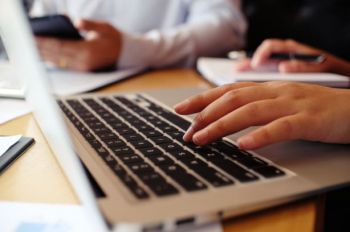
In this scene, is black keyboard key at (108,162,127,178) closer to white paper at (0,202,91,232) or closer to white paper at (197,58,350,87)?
white paper at (0,202,91,232)

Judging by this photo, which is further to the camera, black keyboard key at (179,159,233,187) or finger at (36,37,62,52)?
finger at (36,37,62,52)

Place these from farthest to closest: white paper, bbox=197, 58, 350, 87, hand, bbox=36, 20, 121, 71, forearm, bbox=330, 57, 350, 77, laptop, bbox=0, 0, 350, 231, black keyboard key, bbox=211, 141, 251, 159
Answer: hand, bbox=36, 20, 121, 71 < forearm, bbox=330, 57, 350, 77 < white paper, bbox=197, 58, 350, 87 < black keyboard key, bbox=211, 141, 251, 159 < laptop, bbox=0, 0, 350, 231

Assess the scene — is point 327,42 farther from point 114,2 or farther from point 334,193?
point 334,193

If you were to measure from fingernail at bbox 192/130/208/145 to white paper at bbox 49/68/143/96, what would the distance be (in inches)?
12.4

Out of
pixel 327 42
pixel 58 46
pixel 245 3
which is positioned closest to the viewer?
pixel 58 46

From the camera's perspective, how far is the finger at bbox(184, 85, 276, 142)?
1.13 ft

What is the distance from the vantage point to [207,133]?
0.32 m

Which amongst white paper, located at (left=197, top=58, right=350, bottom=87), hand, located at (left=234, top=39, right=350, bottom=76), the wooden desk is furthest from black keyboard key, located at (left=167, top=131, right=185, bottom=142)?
hand, located at (left=234, top=39, right=350, bottom=76)

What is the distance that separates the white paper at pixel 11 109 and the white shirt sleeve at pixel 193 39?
13.7 inches

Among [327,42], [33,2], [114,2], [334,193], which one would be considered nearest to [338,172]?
[334,193]

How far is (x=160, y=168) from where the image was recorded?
27cm

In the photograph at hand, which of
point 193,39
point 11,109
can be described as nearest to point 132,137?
point 11,109

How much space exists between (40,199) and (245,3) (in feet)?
3.41

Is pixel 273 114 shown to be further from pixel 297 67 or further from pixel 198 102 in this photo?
pixel 297 67
